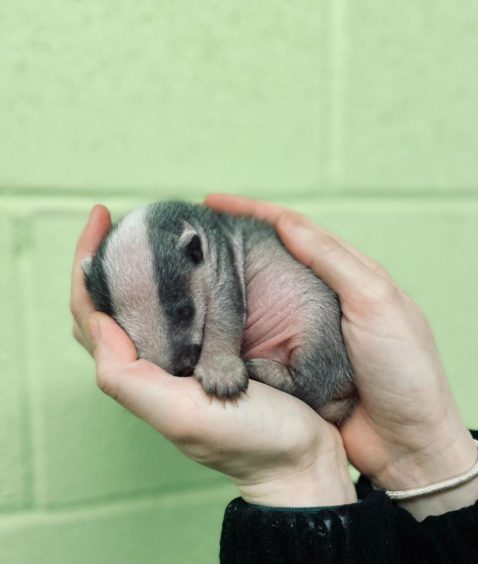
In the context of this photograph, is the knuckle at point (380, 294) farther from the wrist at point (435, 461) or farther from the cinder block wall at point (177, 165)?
the cinder block wall at point (177, 165)

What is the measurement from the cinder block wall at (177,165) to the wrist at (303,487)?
537 mm

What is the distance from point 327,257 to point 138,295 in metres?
0.43

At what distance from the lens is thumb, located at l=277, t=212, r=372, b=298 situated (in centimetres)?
146

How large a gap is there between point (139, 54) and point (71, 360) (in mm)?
805

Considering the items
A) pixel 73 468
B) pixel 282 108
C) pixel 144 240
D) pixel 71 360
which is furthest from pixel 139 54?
pixel 73 468

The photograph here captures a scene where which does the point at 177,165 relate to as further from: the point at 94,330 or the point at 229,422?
the point at 229,422

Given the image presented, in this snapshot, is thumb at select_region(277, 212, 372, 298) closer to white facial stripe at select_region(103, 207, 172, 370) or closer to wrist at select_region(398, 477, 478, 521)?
white facial stripe at select_region(103, 207, 172, 370)

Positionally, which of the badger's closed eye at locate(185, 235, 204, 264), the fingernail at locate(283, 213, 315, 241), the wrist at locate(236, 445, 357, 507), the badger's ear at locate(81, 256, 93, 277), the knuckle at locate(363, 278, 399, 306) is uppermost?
the fingernail at locate(283, 213, 315, 241)

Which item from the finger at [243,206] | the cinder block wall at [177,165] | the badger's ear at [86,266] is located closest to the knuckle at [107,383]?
the badger's ear at [86,266]

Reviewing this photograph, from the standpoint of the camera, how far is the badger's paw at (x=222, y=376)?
4.17 feet

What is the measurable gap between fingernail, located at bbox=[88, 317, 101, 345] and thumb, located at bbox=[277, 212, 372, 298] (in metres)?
0.51

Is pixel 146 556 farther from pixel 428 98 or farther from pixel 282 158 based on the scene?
pixel 428 98

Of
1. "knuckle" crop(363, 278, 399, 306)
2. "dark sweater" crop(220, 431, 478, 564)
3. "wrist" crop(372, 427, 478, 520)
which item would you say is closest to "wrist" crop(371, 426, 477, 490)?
"wrist" crop(372, 427, 478, 520)

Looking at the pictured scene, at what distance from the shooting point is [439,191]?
2.11 m
